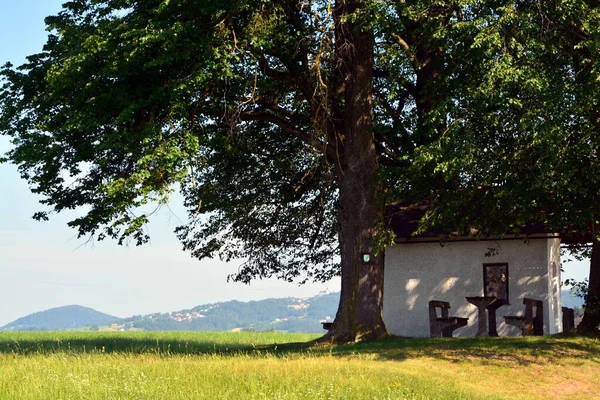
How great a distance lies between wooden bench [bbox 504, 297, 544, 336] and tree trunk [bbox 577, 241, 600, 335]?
1733 mm

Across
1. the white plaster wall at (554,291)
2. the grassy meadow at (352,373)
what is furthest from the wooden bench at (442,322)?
the white plaster wall at (554,291)

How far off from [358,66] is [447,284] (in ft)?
28.7

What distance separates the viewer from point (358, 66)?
2412cm

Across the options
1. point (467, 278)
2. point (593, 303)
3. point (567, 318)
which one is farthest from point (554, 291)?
point (593, 303)

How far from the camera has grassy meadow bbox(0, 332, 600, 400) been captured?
540 inches

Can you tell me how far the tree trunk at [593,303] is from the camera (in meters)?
23.0

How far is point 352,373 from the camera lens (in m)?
16.1

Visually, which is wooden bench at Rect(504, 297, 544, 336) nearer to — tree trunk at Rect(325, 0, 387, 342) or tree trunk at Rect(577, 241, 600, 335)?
tree trunk at Rect(577, 241, 600, 335)

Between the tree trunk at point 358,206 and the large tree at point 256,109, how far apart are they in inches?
1.7

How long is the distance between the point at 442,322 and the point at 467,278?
10.0 feet

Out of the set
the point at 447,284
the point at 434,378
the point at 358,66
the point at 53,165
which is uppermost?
the point at 358,66

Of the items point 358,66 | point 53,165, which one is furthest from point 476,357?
point 53,165

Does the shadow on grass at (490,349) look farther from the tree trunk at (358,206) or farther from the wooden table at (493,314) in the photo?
the wooden table at (493,314)

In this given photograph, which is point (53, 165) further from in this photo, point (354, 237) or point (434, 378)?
point (434, 378)
